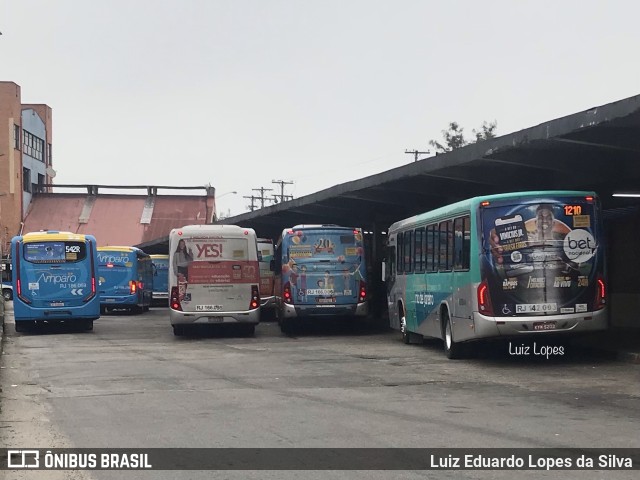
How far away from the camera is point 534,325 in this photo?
1566 cm

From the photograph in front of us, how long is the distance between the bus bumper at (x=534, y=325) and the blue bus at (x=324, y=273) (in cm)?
944

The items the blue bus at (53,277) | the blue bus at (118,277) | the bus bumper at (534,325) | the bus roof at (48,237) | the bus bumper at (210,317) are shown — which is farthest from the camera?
the blue bus at (118,277)

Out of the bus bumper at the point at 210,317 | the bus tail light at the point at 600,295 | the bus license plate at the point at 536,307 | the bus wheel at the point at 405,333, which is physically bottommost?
the bus wheel at the point at 405,333

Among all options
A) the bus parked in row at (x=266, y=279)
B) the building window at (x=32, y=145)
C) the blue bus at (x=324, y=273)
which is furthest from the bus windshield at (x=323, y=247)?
the building window at (x=32, y=145)

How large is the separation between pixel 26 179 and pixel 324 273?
178 feet

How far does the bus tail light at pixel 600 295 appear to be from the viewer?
52.5ft

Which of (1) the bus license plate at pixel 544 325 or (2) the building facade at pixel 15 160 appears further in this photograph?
(2) the building facade at pixel 15 160

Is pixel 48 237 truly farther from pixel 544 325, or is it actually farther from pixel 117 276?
pixel 544 325

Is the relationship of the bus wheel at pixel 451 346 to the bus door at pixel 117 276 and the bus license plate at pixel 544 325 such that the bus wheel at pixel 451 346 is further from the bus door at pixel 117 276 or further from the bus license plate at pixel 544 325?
the bus door at pixel 117 276

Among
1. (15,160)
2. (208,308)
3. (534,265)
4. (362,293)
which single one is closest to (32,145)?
(15,160)

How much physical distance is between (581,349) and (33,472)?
43.5 feet

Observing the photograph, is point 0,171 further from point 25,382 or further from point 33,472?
point 33,472

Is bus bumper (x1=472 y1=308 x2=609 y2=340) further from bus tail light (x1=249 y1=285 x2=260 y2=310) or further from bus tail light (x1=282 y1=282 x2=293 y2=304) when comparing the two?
bus tail light (x1=282 y1=282 x2=293 y2=304)

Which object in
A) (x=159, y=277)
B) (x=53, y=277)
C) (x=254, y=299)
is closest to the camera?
(x=254, y=299)
